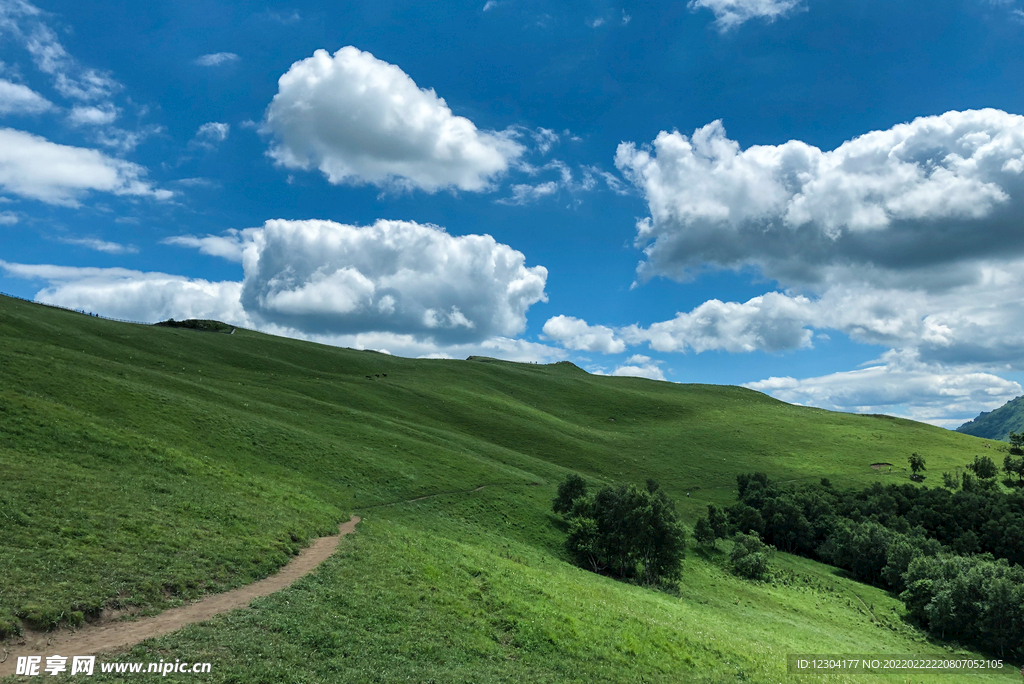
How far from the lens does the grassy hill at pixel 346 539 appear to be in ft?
65.0

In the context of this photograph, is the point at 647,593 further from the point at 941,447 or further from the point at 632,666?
the point at 941,447

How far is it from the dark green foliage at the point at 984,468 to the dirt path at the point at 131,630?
463ft

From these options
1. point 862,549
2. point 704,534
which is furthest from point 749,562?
point 862,549

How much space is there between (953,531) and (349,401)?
111 metres

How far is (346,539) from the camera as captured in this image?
34.4m

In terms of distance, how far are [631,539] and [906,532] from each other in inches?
2563

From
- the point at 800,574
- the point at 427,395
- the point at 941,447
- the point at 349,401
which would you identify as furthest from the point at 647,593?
the point at 941,447

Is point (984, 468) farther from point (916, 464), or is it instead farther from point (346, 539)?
point (346, 539)

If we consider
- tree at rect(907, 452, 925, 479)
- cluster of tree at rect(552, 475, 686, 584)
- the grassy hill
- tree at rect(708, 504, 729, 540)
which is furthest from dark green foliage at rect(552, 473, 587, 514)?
tree at rect(907, 452, 925, 479)

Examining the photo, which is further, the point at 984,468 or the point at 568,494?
the point at 984,468

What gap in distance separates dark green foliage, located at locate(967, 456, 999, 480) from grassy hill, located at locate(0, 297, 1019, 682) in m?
19.0

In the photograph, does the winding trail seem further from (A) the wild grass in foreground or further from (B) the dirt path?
(A) the wild grass in foreground

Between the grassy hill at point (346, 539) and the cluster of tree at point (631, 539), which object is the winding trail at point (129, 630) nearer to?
the grassy hill at point (346, 539)

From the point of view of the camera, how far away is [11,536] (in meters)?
21.0
